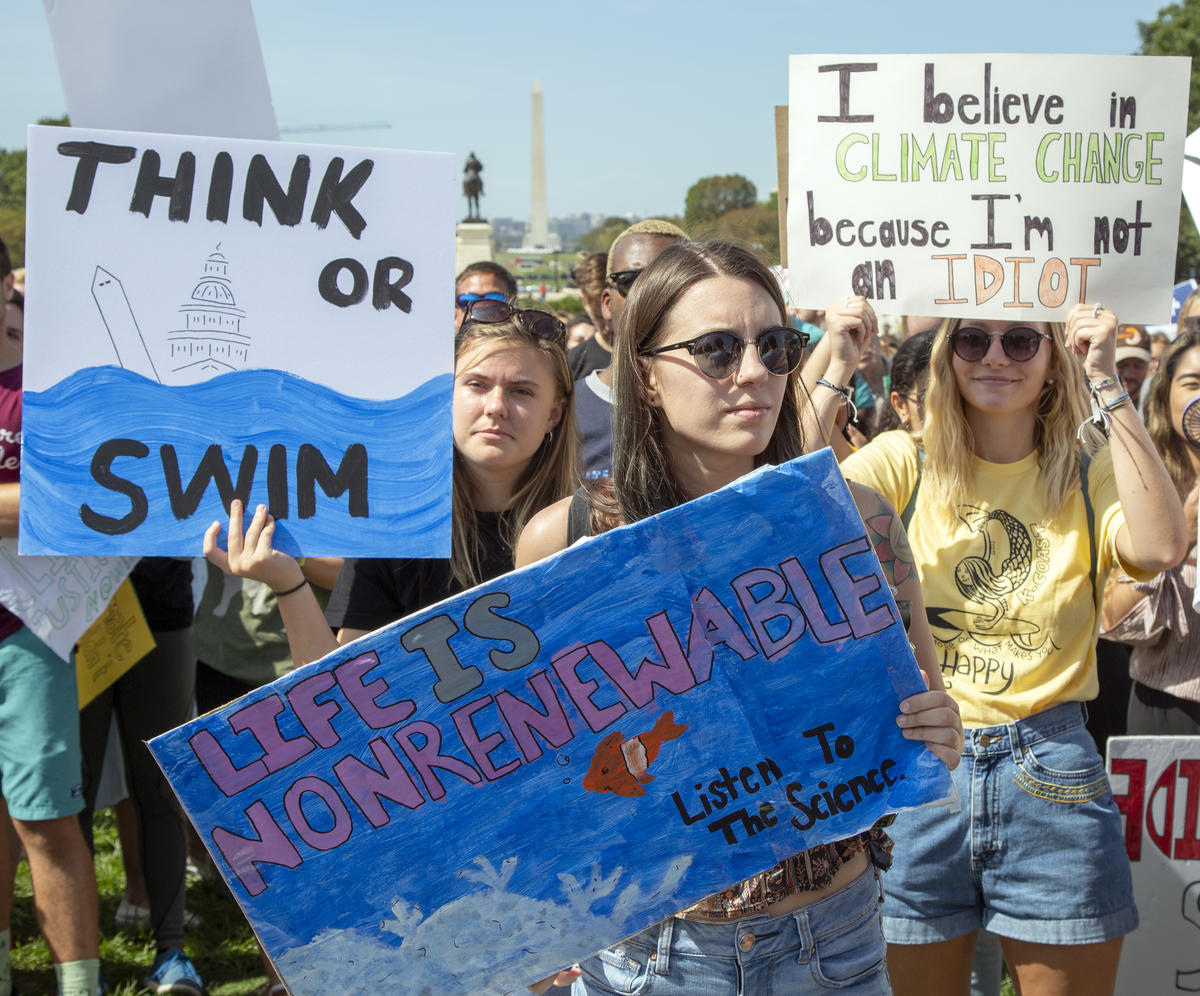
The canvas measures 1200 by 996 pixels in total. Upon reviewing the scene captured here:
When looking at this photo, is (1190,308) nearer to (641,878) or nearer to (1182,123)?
(1182,123)

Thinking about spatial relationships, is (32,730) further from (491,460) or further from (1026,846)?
(1026,846)

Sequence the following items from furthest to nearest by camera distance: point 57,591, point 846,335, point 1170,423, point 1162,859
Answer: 1. point 1170,423
2. point 57,591
3. point 1162,859
4. point 846,335

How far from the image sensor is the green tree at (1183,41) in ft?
112

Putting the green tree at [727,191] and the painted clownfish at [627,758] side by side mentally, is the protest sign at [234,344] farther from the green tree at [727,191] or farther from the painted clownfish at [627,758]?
the green tree at [727,191]

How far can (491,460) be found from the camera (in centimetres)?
240

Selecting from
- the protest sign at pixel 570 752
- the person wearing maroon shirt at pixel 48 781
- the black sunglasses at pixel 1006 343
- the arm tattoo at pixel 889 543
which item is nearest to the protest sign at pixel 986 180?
the black sunglasses at pixel 1006 343

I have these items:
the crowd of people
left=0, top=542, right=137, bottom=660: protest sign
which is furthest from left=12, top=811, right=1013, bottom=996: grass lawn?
left=0, top=542, right=137, bottom=660: protest sign

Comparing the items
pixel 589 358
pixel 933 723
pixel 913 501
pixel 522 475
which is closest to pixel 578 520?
pixel 933 723

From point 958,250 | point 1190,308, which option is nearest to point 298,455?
point 958,250

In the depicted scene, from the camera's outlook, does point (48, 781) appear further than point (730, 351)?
Yes

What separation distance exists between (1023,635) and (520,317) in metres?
1.24

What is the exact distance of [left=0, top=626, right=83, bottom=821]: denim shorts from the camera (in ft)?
10.0

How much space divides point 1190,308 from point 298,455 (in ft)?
11.9

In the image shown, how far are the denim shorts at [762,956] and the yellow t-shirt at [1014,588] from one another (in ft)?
2.47
